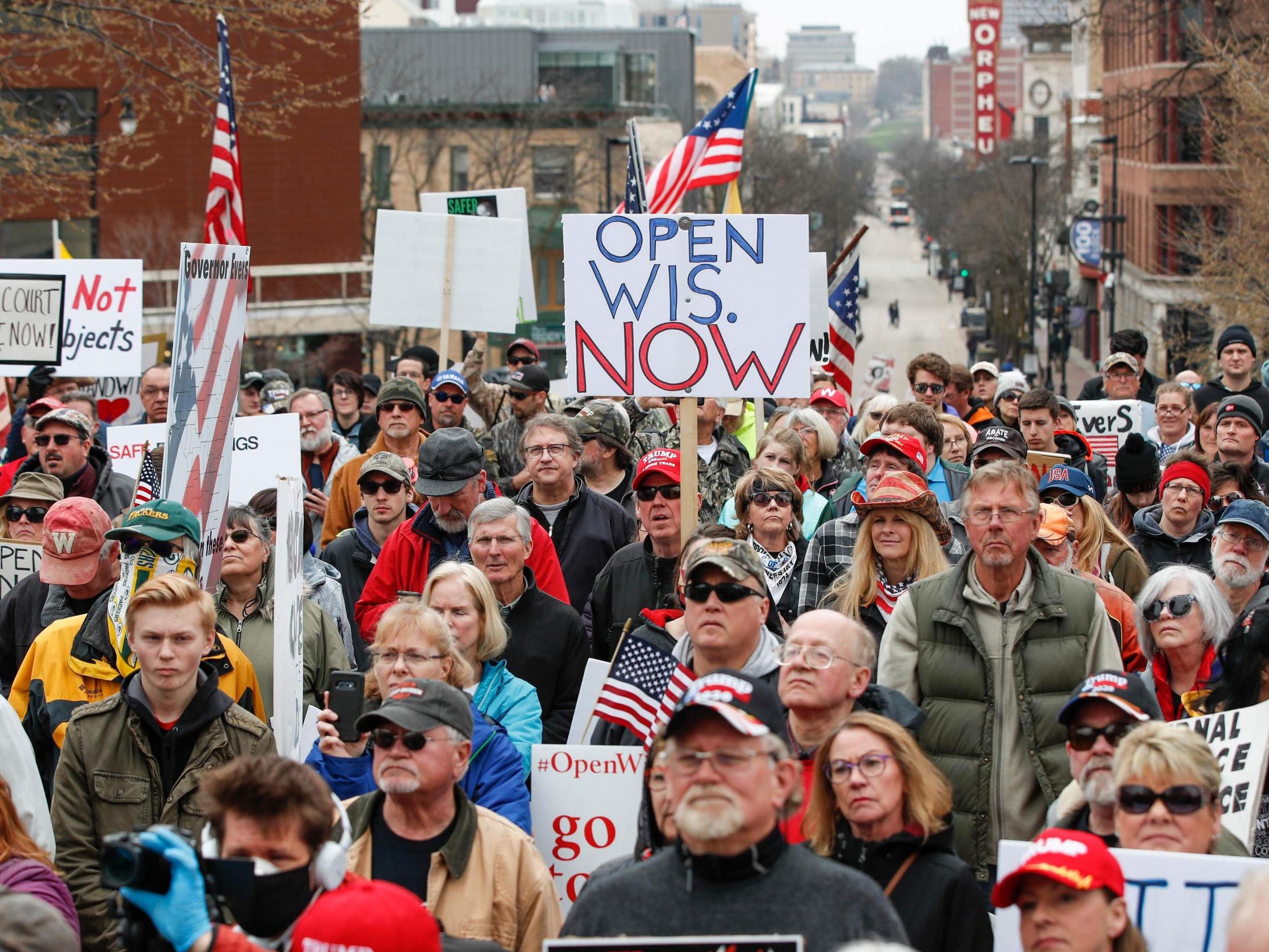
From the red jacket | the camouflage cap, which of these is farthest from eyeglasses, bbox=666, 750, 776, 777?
the camouflage cap

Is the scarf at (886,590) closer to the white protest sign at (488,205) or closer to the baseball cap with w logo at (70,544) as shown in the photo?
the baseball cap with w logo at (70,544)

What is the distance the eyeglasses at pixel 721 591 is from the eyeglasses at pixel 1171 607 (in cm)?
173

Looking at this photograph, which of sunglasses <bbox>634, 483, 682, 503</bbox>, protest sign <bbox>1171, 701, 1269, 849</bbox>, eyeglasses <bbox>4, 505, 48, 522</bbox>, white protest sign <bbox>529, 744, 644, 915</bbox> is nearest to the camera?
protest sign <bbox>1171, 701, 1269, 849</bbox>

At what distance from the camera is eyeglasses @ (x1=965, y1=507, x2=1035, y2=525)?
580 cm

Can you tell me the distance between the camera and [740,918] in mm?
3689

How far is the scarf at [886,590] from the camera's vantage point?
6.58m

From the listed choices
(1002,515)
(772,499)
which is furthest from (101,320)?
(1002,515)

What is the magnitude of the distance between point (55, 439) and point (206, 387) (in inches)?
110

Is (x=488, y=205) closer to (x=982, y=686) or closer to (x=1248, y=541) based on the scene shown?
(x=1248, y=541)

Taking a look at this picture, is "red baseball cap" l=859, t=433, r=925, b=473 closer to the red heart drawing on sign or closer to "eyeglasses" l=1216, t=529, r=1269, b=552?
"eyeglasses" l=1216, t=529, r=1269, b=552

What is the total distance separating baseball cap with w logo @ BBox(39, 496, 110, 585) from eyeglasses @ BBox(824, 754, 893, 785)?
11.4ft

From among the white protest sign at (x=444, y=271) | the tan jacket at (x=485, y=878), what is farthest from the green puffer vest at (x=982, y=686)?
the white protest sign at (x=444, y=271)

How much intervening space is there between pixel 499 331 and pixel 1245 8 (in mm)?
17364

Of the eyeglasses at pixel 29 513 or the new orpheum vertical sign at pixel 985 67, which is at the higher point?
the new orpheum vertical sign at pixel 985 67
